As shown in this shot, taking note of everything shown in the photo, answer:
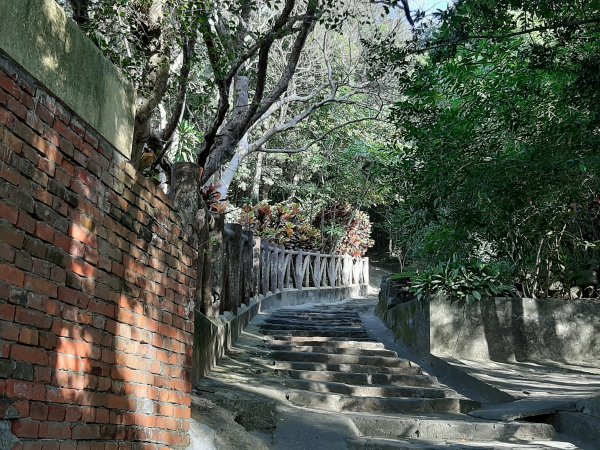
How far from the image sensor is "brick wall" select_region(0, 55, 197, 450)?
8.23ft

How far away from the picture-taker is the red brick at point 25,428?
2.49 m

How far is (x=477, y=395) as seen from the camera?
769 cm

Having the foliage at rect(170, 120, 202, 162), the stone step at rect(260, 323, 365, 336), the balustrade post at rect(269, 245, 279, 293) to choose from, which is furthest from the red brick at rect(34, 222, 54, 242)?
the balustrade post at rect(269, 245, 279, 293)

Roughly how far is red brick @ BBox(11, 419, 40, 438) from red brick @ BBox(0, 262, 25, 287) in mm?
535

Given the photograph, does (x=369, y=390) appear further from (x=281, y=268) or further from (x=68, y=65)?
(x=281, y=268)

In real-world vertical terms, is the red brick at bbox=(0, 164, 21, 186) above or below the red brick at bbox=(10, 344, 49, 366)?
above

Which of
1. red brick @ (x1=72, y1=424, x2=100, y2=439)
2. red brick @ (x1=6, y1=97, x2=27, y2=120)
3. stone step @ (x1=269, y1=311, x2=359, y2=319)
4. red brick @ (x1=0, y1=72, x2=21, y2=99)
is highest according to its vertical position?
stone step @ (x1=269, y1=311, x2=359, y2=319)

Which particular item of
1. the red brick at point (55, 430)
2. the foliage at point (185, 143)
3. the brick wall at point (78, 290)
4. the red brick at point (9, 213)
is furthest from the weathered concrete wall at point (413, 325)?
the red brick at point (9, 213)

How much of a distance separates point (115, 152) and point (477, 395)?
5.76 metres

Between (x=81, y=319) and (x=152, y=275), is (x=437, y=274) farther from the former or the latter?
(x=81, y=319)

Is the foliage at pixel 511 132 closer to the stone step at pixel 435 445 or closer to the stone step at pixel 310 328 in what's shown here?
the stone step at pixel 310 328

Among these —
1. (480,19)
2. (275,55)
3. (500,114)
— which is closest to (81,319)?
(480,19)

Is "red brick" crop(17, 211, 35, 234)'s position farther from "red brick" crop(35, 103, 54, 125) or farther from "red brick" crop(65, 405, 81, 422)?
"red brick" crop(65, 405, 81, 422)

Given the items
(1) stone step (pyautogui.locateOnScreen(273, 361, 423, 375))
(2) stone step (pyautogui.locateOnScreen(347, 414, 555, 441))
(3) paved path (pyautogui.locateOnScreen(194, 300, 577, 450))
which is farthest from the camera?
(1) stone step (pyautogui.locateOnScreen(273, 361, 423, 375))
